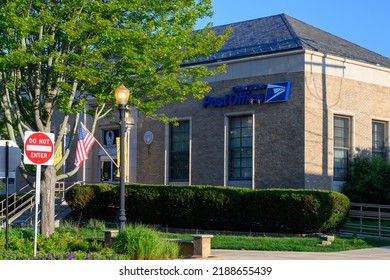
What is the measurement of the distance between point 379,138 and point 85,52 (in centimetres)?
1814

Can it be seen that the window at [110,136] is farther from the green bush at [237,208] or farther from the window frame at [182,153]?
the green bush at [237,208]

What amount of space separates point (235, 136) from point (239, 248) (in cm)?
1303

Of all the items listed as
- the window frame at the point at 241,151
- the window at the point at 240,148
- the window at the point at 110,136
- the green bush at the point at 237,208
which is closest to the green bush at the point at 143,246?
the green bush at the point at 237,208

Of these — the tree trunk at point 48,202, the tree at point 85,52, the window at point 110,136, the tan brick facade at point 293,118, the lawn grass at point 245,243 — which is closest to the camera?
the lawn grass at point 245,243

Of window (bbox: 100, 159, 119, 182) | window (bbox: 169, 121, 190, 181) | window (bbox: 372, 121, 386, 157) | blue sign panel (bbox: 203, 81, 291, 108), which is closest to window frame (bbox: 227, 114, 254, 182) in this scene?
blue sign panel (bbox: 203, 81, 291, 108)

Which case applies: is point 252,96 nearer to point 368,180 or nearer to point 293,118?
point 293,118

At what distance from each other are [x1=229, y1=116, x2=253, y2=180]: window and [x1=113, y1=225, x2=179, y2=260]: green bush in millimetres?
17125

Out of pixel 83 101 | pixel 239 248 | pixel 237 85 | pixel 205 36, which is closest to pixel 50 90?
pixel 83 101

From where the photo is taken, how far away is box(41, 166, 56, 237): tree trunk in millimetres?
24047

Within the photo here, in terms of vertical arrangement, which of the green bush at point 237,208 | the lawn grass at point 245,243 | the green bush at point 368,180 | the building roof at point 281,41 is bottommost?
the lawn grass at point 245,243

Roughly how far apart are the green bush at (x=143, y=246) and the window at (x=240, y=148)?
56.2 ft

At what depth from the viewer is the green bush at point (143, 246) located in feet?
58.7

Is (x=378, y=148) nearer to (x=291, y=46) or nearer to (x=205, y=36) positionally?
(x=291, y=46)

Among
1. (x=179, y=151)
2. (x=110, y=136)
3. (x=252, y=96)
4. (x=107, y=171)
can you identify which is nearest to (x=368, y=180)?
(x=252, y=96)
